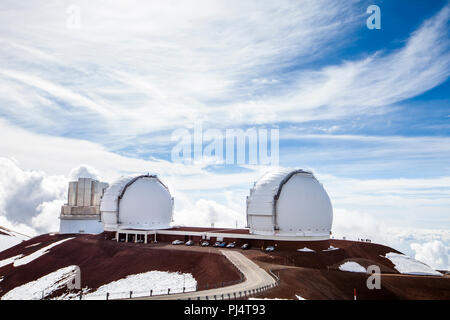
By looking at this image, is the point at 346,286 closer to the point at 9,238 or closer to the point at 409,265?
the point at 409,265

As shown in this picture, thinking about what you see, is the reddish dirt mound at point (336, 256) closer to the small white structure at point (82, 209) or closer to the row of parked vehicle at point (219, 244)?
the row of parked vehicle at point (219, 244)

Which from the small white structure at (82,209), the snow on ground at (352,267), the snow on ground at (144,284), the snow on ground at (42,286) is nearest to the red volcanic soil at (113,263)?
the snow on ground at (144,284)

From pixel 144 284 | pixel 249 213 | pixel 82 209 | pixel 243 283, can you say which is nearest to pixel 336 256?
pixel 249 213

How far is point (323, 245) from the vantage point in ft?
162

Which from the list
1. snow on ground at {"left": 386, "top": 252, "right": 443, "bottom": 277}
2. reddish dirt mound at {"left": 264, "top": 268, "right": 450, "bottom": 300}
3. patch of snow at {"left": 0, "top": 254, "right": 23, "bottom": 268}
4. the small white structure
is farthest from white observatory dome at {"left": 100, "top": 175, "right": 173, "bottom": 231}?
snow on ground at {"left": 386, "top": 252, "right": 443, "bottom": 277}

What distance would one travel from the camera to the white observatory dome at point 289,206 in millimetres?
48906

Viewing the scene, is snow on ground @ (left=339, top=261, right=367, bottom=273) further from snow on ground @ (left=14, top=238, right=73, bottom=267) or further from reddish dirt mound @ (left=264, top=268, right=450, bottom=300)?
snow on ground @ (left=14, top=238, right=73, bottom=267)

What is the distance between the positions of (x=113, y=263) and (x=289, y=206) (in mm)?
25293

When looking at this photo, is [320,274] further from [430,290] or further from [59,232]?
[59,232]

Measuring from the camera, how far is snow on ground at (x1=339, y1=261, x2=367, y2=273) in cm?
3760

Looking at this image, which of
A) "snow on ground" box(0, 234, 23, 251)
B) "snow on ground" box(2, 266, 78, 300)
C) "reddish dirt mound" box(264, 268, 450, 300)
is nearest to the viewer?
"reddish dirt mound" box(264, 268, 450, 300)

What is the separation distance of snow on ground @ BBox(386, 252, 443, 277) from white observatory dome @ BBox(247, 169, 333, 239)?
952cm

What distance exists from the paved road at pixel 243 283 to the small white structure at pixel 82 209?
4745cm
